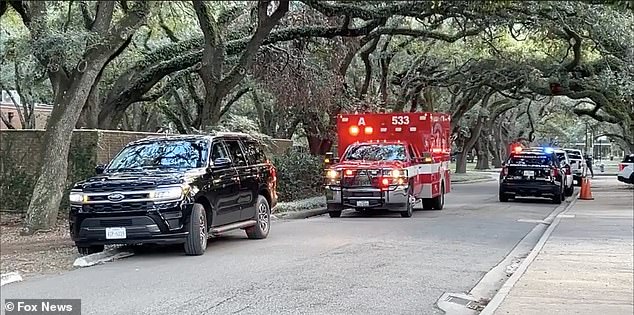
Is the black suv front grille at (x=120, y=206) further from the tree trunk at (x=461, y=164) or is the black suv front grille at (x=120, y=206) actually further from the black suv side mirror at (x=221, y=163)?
the tree trunk at (x=461, y=164)

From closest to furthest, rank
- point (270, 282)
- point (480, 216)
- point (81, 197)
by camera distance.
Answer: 1. point (270, 282)
2. point (81, 197)
3. point (480, 216)

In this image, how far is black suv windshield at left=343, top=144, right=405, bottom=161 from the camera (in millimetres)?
19172

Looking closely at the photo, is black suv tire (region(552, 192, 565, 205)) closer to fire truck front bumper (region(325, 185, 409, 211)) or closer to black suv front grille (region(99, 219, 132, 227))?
fire truck front bumper (region(325, 185, 409, 211))

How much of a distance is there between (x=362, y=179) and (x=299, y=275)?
8.65m

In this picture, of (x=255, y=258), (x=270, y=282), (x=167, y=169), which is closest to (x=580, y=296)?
(x=270, y=282)

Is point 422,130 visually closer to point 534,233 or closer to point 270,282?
point 534,233

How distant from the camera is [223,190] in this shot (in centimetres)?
1251

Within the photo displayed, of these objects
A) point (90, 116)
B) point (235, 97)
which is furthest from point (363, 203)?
point (235, 97)

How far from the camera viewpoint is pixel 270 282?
9.50m

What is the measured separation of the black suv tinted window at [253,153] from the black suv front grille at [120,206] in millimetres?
3238

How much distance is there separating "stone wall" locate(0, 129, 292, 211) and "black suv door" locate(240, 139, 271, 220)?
208 inches

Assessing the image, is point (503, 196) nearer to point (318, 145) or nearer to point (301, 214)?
point (318, 145)

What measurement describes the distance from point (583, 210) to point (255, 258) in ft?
45.5

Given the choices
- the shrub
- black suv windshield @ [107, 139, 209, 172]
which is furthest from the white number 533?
black suv windshield @ [107, 139, 209, 172]
